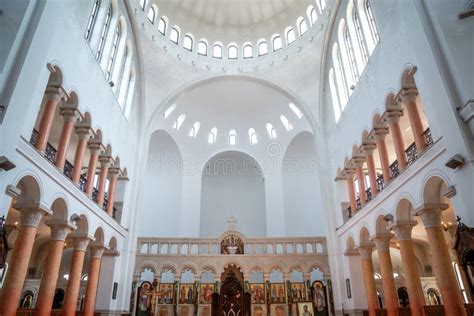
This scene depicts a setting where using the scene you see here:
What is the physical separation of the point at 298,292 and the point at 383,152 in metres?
10.3

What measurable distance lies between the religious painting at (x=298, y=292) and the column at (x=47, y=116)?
15.5 metres

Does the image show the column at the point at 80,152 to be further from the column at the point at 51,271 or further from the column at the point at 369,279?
the column at the point at 369,279

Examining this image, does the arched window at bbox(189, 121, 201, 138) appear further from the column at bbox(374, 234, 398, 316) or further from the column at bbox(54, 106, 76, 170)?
the column at bbox(374, 234, 398, 316)

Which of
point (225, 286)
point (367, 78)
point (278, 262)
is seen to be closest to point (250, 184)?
point (278, 262)

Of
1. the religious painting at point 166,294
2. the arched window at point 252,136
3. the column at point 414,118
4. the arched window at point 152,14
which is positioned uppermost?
the arched window at point 152,14

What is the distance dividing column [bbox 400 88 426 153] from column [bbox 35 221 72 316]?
1276 centimetres

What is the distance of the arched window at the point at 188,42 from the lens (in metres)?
24.5

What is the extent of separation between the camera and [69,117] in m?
13.0

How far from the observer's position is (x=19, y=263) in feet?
31.7

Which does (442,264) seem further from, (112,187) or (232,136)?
(232,136)

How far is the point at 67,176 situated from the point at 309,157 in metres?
20.9

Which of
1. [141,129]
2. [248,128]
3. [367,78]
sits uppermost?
[248,128]

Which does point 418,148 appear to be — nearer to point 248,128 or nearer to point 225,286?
point 225,286

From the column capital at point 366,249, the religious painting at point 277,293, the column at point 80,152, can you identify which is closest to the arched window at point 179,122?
the column at point 80,152
